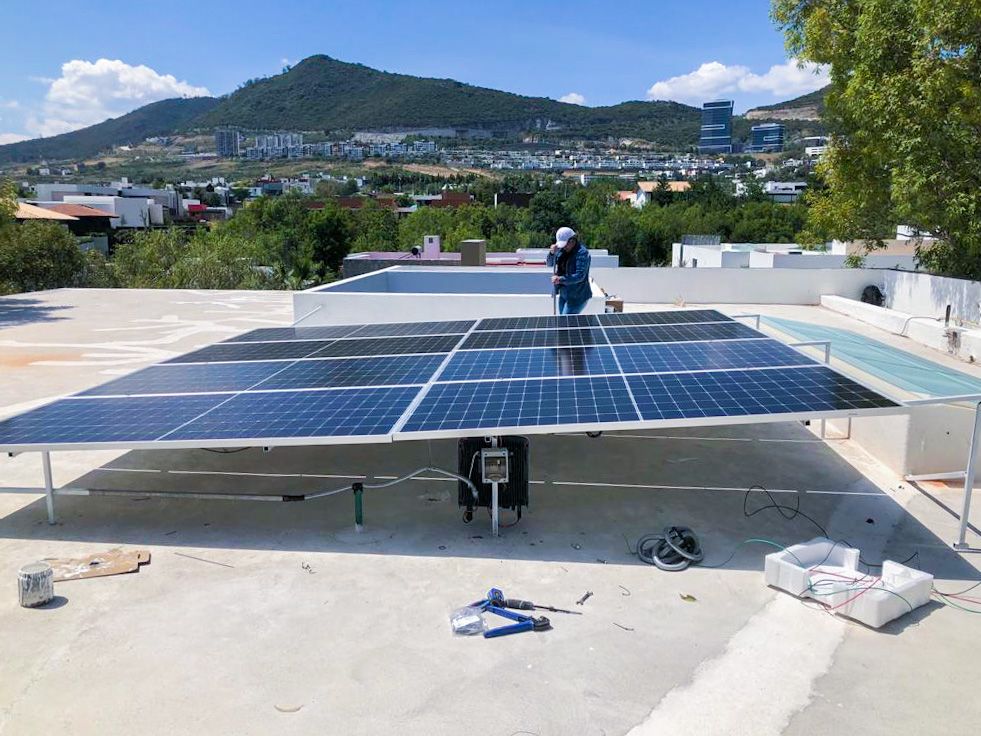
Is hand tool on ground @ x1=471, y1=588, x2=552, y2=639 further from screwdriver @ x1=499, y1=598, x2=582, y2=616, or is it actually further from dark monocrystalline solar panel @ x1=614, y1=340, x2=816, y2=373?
Answer: dark monocrystalline solar panel @ x1=614, y1=340, x2=816, y2=373

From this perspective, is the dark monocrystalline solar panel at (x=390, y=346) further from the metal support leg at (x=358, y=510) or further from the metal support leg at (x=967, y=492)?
the metal support leg at (x=967, y=492)

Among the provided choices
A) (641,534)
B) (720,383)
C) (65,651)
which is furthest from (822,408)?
(65,651)

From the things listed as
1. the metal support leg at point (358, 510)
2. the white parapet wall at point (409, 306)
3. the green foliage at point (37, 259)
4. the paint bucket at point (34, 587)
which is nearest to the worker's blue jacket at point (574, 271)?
the white parapet wall at point (409, 306)

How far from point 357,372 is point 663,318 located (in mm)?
5216

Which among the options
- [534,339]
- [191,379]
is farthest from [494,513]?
[191,379]

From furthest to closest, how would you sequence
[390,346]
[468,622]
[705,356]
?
1. [390,346]
2. [705,356]
3. [468,622]

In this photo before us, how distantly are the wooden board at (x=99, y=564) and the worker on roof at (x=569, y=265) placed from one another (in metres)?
8.26

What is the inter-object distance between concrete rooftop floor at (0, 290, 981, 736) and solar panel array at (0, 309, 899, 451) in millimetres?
1197

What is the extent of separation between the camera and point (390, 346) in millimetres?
11602

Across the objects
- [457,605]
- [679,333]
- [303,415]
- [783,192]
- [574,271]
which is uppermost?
[783,192]

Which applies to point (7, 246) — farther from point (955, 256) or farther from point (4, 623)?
point (955, 256)

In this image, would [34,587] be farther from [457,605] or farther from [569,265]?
[569,265]

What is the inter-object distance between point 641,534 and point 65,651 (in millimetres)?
5401

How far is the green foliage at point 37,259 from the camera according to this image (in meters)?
41.0
